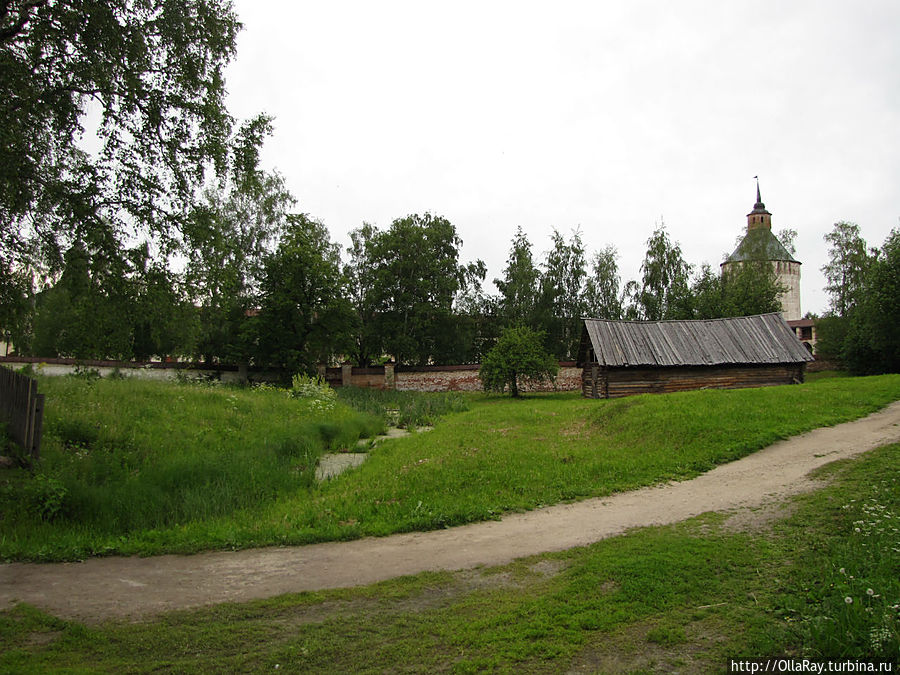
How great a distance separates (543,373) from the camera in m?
32.4

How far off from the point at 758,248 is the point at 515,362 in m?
28.2

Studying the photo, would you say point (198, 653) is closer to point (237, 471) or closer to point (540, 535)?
point (540, 535)

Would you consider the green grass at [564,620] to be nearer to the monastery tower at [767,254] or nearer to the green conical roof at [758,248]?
the monastery tower at [767,254]

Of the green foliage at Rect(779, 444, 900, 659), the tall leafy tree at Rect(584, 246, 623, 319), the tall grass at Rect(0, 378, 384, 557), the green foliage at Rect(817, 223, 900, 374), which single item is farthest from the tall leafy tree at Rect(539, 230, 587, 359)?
the green foliage at Rect(779, 444, 900, 659)

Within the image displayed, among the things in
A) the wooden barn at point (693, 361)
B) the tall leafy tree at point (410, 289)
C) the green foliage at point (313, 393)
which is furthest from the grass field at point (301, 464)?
the tall leafy tree at point (410, 289)

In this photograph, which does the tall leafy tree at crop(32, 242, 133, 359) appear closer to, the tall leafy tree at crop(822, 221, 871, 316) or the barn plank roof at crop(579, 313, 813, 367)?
the barn plank roof at crop(579, 313, 813, 367)

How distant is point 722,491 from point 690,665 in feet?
17.5

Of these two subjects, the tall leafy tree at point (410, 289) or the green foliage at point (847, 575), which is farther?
the tall leafy tree at point (410, 289)

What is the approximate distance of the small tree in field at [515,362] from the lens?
103ft

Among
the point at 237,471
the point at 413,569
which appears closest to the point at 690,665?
the point at 413,569

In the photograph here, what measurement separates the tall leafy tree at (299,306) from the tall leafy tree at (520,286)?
13.6 m

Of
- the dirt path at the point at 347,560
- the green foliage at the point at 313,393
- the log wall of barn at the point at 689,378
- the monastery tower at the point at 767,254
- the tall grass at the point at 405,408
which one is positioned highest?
the monastery tower at the point at 767,254

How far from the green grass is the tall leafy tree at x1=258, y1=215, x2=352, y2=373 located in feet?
97.7

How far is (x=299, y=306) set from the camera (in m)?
34.2
